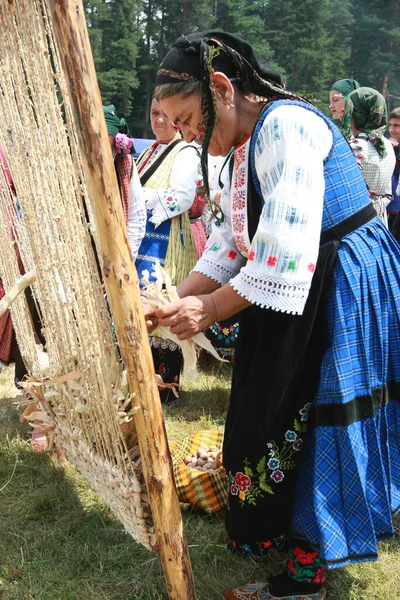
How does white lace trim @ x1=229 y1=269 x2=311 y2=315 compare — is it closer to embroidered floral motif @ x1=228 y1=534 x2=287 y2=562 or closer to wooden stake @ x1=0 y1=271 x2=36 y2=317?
wooden stake @ x1=0 y1=271 x2=36 y2=317

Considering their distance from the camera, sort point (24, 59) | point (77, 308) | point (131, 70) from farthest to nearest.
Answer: point (131, 70), point (77, 308), point (24, 59)

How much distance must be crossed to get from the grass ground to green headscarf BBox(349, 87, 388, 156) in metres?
3.06

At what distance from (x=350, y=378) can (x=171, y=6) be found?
115ft

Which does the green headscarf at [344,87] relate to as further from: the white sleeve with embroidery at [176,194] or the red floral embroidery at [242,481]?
the red floral embroidery at [242,481]

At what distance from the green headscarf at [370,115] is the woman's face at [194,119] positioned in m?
2.98

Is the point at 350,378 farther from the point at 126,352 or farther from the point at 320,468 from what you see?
the point at 126,352

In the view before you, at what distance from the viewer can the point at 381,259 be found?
5.75 ft

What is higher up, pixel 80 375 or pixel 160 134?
pixel 160 134

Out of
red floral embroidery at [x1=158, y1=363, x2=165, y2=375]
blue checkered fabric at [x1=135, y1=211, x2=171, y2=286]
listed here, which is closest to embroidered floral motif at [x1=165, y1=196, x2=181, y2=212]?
blue checkered fabric at [x1=135, y1=211, x2=171, y2=286]

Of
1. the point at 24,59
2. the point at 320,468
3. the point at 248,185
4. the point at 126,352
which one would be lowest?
the point at 320,468

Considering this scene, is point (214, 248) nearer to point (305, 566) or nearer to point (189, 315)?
point (189, 315)

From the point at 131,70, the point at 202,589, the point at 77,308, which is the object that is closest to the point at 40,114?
the point at 77,308

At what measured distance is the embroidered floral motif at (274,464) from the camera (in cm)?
178

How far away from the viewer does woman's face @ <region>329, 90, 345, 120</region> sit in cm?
489
